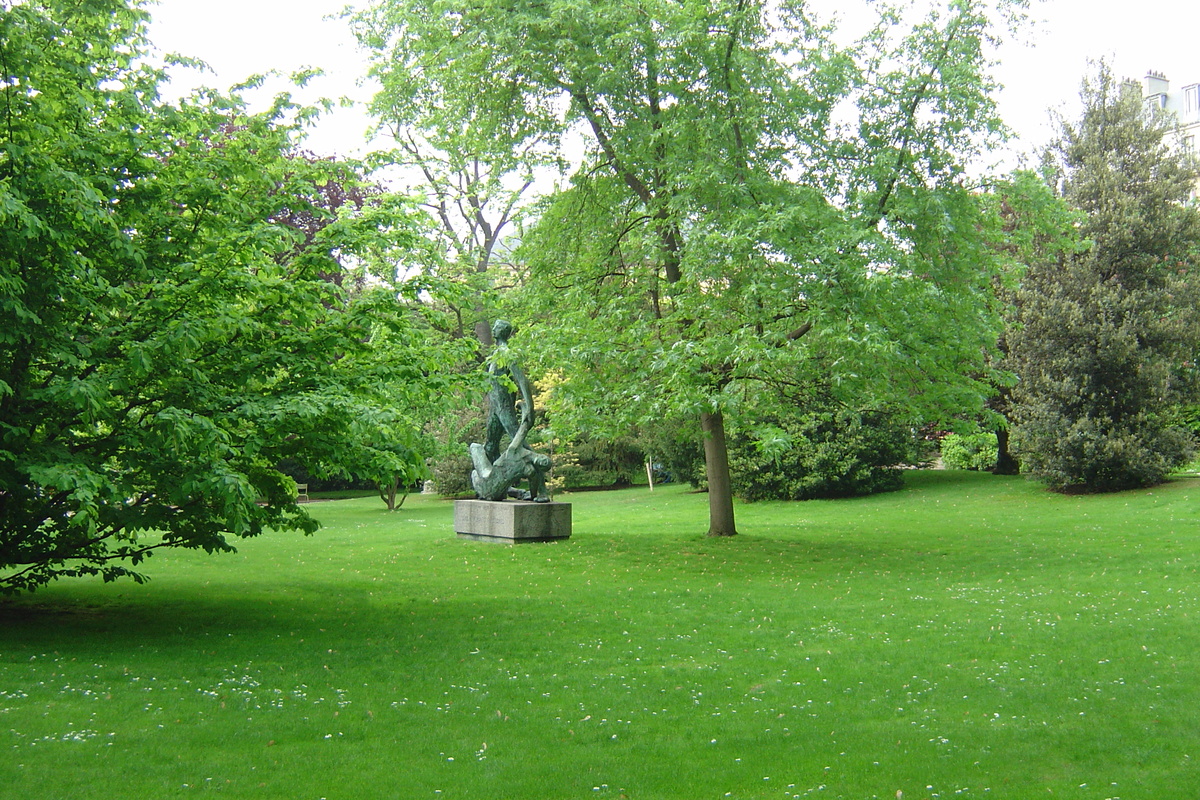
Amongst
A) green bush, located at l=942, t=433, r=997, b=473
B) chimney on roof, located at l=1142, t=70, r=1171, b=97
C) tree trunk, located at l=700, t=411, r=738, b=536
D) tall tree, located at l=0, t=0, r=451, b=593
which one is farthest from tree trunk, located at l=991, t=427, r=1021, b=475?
→ chimney on roof, located at l=1142, t=70, r=1171, b=97

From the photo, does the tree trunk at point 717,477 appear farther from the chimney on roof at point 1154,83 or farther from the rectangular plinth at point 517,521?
the chimney on roof at point 1154,83

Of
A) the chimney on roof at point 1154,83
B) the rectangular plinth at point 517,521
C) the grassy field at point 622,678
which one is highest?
the chimney on roof at point 1154,83

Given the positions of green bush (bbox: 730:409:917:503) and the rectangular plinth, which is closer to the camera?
the rectangular plinth

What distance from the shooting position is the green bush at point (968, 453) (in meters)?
32.5

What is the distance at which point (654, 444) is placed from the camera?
1291 inches

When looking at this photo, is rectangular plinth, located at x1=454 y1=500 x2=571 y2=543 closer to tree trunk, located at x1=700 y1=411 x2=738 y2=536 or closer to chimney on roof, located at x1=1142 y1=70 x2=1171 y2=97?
tree trunk, located at x1=700 y1=411 x2=738 y2=536

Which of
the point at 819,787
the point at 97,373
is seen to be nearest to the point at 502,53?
the point at 97,373

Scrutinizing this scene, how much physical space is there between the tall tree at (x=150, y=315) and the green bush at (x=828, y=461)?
1830 centimetres

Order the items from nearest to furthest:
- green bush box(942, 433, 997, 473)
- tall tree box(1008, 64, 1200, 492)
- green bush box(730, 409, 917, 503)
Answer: tall tree box(1008, 64, 1200, 492)
green bush box(730, 409, 917, 503)
green bush box(942, 433, 997, 473)

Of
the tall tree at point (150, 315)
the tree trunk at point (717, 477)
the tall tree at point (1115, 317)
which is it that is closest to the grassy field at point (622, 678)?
the tall tree at point (150, 315)

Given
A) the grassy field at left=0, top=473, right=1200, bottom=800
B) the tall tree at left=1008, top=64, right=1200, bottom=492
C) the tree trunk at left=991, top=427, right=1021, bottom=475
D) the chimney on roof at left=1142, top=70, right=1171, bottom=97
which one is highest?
the chimney on roof at left=1142, top=70, right=1171, bottom=97

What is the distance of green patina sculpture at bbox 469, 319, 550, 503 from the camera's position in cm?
1852

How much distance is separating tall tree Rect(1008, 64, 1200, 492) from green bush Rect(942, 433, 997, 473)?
800 centimetres

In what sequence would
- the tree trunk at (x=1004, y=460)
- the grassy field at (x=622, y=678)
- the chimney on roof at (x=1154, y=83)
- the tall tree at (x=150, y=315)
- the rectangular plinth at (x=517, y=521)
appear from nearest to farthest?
the grassy field at (x=622, y=678)
the tall tree at (x=150, y=315)
the rectangular plinth at (x=517, y=521)
the tree trunk at (x=1004, y=460)
the chimney on roof at (x=1154, y=83)
